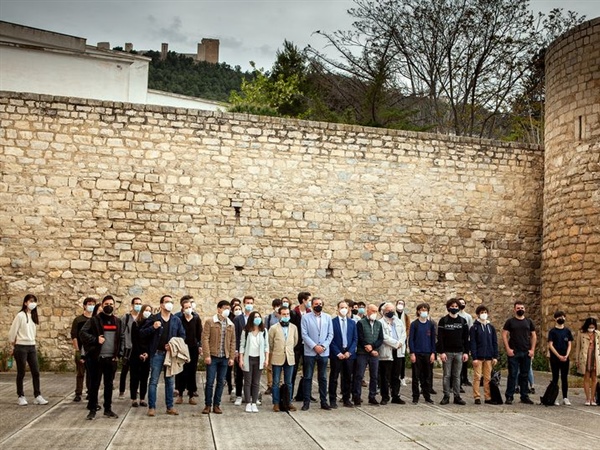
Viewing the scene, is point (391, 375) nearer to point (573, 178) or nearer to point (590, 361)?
point (590, 361)

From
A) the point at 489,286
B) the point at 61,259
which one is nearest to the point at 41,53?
the point at 61,259

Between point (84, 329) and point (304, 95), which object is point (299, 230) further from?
point (304, 95)

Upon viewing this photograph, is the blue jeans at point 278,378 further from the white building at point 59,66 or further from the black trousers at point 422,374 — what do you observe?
the white building at point 59,66

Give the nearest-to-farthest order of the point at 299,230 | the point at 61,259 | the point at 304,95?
the point at 61,259, the point at 299,230, the point at 304,95

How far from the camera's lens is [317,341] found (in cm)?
1254

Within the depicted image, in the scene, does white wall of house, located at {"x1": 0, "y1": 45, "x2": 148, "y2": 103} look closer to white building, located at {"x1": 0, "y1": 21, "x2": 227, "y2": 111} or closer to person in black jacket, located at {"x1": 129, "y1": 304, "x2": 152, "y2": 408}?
white building, located at {"x1": 0, "y1": 21, "x2": 227, "y2": 111}

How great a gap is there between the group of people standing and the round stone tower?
4491mm

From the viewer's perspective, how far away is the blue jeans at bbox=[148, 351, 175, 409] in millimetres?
11305

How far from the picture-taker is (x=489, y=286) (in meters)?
19.6

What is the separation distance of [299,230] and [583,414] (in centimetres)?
820

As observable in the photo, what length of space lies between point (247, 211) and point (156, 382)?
7.41 metres

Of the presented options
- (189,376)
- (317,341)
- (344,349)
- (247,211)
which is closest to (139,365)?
(189,376)

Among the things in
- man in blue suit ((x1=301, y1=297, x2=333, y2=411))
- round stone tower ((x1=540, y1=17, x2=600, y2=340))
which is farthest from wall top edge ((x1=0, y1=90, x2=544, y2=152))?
man in blue suit ((x1=301, y1=297, x2=333, y2=411))

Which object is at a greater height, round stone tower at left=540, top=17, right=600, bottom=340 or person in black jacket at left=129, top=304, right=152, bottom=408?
round stone tower at left=540, top=17, right=600, bottom=340
